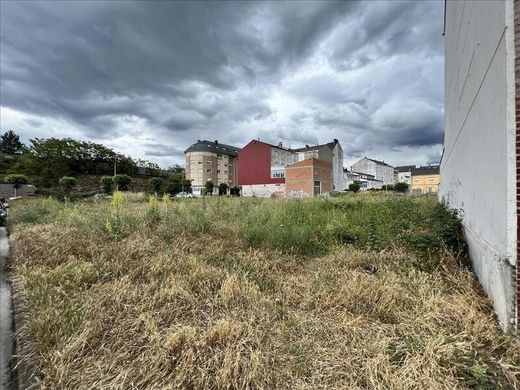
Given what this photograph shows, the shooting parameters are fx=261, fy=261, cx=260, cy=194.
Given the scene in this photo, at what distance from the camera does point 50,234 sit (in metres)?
5.55

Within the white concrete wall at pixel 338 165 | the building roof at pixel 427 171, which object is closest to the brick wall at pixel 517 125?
the white concrete wall at pixel 338 165

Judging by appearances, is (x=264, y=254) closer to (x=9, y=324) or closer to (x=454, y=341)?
(x=454, y=341)

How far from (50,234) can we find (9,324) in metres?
3.52

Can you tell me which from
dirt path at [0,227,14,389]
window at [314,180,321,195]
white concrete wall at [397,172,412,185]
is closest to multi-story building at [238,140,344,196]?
window at [314,180,321,195]

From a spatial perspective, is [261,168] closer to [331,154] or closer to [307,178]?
[307,178]

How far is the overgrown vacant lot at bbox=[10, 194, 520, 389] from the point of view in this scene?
72.1 inches

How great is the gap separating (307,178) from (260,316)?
3339cm

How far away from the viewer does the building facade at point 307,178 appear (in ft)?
115

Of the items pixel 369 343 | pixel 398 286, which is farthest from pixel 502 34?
pixel 369 343

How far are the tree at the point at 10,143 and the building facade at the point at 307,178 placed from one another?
66.2 meters

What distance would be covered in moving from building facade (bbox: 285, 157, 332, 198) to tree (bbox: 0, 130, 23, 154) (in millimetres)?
66240

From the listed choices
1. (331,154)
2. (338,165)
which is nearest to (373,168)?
(338,165)

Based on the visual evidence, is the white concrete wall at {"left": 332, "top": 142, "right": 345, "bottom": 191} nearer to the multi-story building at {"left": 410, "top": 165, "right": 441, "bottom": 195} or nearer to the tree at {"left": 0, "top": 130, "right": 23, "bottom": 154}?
the multi-story building at {"left": 410, "top": 165, "right": 441, "bottom": 195}

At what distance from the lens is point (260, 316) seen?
2.56 m
